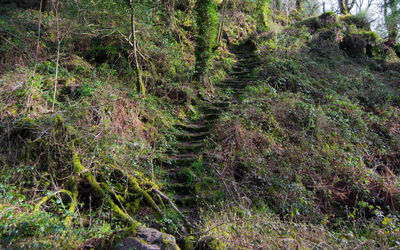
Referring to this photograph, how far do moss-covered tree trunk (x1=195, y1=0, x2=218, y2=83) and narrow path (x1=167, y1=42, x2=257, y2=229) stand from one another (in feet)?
4.53

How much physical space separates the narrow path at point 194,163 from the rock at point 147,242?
4.53 feet

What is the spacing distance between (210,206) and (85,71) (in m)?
5.43

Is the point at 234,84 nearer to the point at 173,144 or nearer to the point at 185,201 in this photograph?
the point at 173,144

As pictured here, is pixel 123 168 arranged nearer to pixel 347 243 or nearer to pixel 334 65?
pixel 347 243

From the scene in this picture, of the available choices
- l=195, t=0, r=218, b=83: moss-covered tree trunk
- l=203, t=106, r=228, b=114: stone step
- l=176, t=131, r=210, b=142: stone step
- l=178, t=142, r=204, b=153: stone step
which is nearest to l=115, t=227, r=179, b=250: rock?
l=178, t=142, r=204, b=153: stone step

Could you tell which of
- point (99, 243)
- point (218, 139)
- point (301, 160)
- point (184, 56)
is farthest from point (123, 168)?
point (184, 56)

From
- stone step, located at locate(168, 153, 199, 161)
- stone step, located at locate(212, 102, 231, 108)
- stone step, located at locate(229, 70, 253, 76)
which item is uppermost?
stone step, located at locate(229, 70, 253, 76)

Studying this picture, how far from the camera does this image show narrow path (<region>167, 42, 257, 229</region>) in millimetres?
5520

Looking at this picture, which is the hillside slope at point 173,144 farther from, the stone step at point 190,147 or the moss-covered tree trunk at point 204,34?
the moss-covered tree trunk at point 204,34

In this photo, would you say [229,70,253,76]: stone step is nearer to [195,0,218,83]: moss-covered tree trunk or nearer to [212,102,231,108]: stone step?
[195,0,218,83]: moss-covered tree trunk

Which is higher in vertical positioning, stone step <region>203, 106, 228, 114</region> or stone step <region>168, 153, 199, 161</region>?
stone step <region>203, 106, 228, 114</region>

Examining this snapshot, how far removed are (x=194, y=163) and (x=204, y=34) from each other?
225 inches

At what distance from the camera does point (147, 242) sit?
3.53 meters

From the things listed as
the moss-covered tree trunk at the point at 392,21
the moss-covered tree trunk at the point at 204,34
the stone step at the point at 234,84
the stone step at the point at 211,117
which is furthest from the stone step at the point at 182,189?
the moss-covered tree trunk at the point at 392,21
